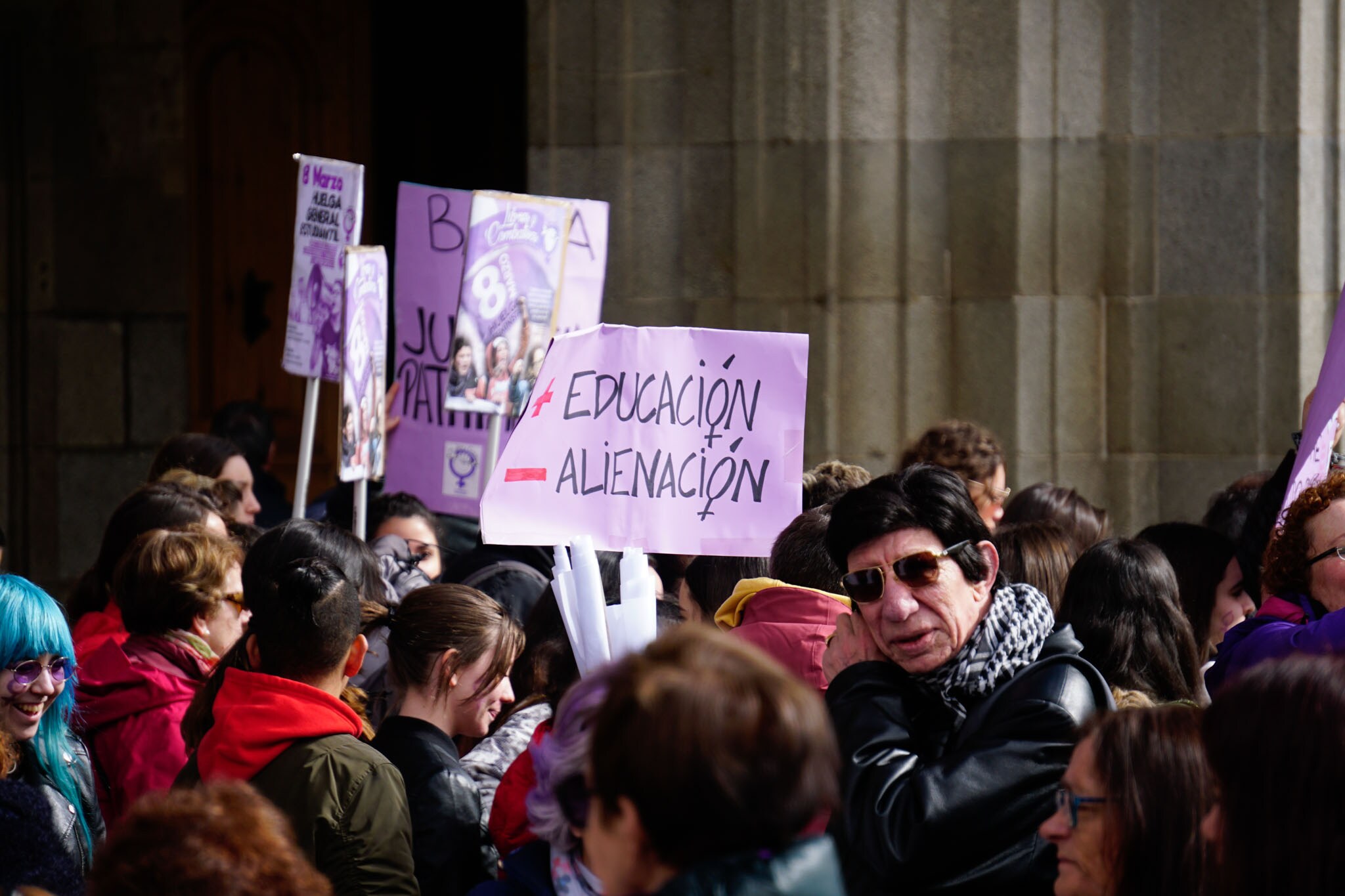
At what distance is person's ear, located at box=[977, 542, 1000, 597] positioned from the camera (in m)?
3.01

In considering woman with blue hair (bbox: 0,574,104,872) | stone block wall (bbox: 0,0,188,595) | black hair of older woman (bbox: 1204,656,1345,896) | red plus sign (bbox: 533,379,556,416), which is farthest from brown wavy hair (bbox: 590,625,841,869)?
stone block wall (bbox: 0,0,188,595)

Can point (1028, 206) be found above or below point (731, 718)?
above

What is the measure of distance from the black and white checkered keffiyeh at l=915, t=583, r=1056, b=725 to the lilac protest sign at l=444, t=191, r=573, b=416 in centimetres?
333

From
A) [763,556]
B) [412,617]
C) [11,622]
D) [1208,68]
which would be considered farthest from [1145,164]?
[11,622]

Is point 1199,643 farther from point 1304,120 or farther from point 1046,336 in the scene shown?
point 1304,120

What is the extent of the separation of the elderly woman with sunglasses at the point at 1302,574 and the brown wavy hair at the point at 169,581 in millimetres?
2527

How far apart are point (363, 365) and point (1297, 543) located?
3677mm

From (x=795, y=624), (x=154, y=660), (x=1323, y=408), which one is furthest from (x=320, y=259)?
(x=1323, y=408)

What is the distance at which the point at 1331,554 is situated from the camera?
11.6ft

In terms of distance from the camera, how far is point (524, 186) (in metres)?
9.80

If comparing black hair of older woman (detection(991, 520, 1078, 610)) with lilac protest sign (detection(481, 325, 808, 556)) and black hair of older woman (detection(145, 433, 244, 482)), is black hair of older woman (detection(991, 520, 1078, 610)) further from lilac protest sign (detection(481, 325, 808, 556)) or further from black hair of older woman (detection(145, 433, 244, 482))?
black hair of older woman (detection(145, 433, 244, 482))

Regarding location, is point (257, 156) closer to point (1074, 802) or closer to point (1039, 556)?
point (1039, 556)

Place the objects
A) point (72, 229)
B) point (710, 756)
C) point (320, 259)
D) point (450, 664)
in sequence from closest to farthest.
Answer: point (710, 756)
point (450, 664)
point (320, 259)
point (72, 229)

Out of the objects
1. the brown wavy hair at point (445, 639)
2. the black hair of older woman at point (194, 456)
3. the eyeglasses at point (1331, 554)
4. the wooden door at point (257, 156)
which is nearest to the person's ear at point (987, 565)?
the eyeglasses at point (1331, 554)
